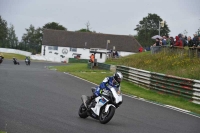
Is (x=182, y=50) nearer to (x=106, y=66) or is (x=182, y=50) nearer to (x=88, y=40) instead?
(x=106, y=66)

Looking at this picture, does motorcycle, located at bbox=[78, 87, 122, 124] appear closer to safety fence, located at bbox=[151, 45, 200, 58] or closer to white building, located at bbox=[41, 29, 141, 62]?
safety fence, located at bbox=[151, 45, 200, 58]

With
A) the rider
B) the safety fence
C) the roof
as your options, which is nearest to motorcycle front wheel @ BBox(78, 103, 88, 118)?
the rider

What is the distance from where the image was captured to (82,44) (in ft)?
323

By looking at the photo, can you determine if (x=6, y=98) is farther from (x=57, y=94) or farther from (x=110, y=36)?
(x=110, y=36)

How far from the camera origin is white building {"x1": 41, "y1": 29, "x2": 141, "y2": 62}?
9781cm

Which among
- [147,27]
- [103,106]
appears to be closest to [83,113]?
[103,106]

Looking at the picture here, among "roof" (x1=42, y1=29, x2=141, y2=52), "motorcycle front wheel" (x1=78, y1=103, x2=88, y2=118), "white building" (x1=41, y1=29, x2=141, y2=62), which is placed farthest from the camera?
"roof" (x1=42, y1=29, x2=141, y2=52)

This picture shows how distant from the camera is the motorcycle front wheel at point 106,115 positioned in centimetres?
1133

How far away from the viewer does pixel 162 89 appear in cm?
2228

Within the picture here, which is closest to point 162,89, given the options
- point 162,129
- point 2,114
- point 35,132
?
point 162,129

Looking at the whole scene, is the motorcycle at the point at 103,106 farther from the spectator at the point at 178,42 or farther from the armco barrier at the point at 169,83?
the spectator at the point at 178,42

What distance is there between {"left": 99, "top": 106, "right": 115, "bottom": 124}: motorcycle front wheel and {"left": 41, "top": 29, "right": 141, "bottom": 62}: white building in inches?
3353

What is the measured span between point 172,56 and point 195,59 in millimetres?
2865

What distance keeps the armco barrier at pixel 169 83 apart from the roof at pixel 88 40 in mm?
71291
